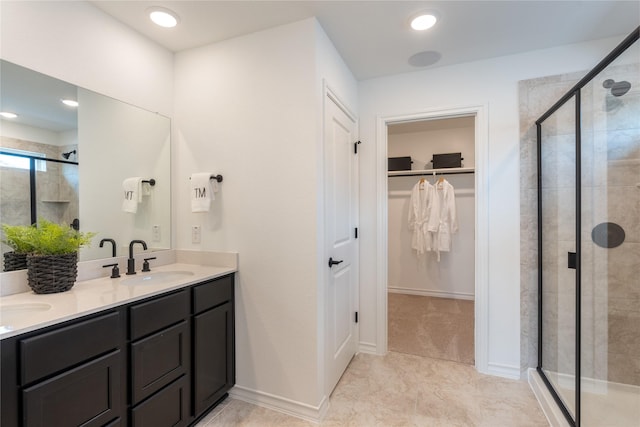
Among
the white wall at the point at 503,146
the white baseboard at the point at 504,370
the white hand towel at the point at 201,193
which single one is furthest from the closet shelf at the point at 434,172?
the white hand towel at the point at 201,193

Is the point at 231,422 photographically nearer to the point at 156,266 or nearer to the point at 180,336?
the point at 180,336

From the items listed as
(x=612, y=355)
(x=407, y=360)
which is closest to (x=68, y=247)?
(x=407, y=360)

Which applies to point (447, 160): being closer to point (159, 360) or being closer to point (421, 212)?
point (421, 212)

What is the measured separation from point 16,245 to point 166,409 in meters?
1.12

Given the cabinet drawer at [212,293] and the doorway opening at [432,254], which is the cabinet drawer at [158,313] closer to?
the cabinet drawer at [212,293]

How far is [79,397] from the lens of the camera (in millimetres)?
1162

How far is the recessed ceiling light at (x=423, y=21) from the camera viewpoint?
183 cm

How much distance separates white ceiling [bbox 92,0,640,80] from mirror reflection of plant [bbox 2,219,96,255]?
4.46ft

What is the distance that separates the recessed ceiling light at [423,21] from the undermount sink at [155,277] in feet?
7.28

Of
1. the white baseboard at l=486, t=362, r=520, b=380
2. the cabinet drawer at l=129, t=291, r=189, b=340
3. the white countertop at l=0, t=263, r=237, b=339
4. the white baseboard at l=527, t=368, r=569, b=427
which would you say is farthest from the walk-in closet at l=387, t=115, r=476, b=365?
the white countertop at l=0, t=263, r=237, b=339

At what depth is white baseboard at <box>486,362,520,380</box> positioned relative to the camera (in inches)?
89.9

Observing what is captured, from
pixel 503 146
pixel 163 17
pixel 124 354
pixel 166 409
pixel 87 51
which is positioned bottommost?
pixel 166 409

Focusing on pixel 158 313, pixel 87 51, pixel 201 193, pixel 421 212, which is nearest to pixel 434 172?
pixel 421 212

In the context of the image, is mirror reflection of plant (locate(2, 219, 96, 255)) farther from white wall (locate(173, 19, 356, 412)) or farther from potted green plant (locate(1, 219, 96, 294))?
white wall (locate(173, 19, 356, 412))
